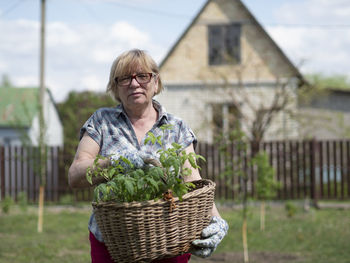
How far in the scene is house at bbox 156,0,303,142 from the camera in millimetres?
16312

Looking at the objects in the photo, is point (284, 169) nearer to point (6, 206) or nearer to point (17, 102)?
point (6, 206)

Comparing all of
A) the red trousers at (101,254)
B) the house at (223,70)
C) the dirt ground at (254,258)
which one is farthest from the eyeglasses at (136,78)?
the house at (223,70)

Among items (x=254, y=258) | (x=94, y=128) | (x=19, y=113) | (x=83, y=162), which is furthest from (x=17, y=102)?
(x=83, y=162)

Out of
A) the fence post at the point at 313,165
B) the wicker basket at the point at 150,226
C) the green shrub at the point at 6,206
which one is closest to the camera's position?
the wicker basket at the point at 150,226

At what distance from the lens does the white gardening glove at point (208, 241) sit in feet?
7.99

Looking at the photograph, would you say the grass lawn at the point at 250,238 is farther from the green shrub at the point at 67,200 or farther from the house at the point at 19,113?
the house at the point at 19,113

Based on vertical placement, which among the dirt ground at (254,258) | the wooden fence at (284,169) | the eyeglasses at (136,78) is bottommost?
the dirt ground at (254,258)

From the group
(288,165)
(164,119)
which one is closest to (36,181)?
(288,165)

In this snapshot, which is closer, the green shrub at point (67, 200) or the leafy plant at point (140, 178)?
the leafy plant at point (140, 178)

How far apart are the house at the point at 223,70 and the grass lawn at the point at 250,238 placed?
5.42 metres

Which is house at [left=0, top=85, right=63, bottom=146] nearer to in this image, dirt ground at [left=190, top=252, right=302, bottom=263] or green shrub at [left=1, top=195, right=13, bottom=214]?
green shrub at [left=1, top=195, right=13, bottom=214]

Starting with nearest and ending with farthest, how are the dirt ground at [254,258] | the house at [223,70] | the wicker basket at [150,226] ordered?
the wicker basket at [150,226], the dirt ground at [254,258], the house at [223,70]

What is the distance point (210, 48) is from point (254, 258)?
1096 cm

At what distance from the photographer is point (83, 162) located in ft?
8.27
